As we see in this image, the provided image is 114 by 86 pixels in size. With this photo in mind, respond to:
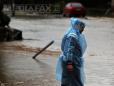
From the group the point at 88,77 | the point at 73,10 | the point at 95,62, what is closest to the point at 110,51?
the point at 95,62

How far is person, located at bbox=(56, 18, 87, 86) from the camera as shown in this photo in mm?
9250

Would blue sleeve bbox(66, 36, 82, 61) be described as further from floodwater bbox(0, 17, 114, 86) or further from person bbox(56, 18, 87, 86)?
floodwater bbox(0, 17, 114, 86)

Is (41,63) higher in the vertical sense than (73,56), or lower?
lower

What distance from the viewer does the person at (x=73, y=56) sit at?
9.25m

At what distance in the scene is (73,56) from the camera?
9.27 meters

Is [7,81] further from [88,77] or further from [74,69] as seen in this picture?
[74,69]

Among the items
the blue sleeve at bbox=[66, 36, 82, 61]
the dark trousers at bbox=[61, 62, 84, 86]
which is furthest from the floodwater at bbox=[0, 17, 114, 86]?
the blue sleeve at bbox=[66, 36, 82, 61]

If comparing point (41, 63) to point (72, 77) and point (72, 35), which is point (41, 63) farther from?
point (72, 35)

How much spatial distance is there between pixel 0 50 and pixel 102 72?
7.00m

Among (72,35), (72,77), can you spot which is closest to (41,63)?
(72,77)

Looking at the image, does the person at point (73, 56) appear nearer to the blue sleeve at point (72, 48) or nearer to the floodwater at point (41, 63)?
the blue sleeve at point (72, 48)

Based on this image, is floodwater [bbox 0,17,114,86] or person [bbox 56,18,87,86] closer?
person [bbox 56,18,87,86]

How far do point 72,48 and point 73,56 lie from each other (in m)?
0.14

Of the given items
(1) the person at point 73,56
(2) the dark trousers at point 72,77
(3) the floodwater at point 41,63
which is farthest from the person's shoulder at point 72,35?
(3) the floodwater at point 41,63
